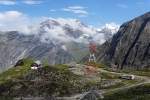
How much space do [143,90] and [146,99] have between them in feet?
195

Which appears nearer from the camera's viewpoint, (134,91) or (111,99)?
(111,99)

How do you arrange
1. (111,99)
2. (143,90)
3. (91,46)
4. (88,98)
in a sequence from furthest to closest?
(143,90) < (111,99) < (91,46) < (88,98)

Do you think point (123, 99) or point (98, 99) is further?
point (123, 99)

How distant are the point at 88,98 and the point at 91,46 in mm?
33045

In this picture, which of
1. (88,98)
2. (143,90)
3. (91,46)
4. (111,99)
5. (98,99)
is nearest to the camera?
(88,98)

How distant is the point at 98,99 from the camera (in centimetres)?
15212

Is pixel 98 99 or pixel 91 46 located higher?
pixel 91 46

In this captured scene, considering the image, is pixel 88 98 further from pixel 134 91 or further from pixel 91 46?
pixel 134 91

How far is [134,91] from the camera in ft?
648

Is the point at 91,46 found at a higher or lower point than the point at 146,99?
higher

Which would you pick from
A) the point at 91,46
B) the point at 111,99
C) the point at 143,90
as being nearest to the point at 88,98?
the point at 91,46

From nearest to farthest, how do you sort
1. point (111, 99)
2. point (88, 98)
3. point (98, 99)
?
1. point (88, 98)
2. point (98, 99)
3. point (111, 99)

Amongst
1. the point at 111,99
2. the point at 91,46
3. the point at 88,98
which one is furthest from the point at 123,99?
the point at 88,98

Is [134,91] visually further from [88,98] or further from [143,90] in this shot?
[88,98]
